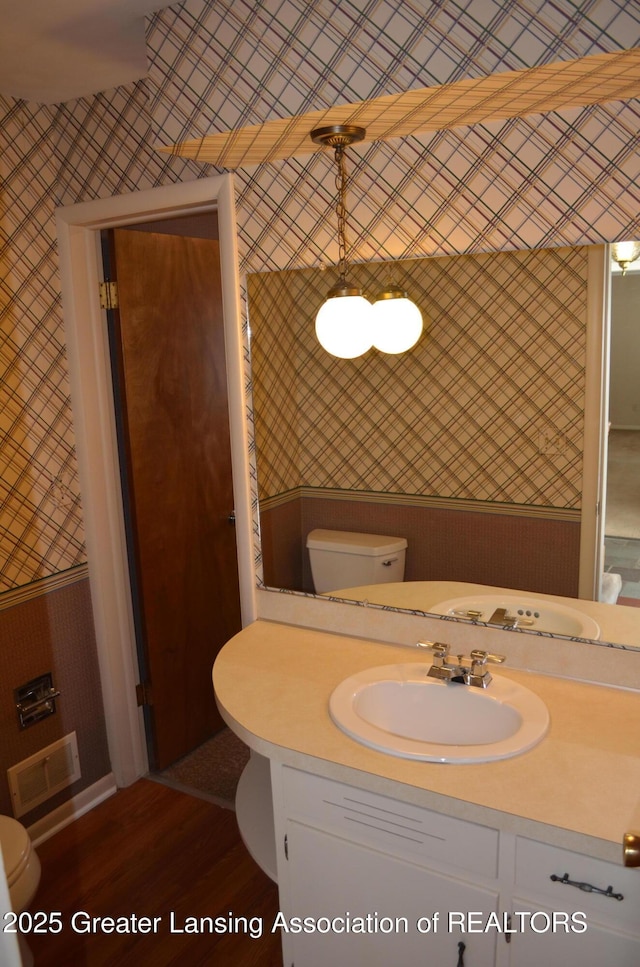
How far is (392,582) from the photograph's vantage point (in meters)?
2.00

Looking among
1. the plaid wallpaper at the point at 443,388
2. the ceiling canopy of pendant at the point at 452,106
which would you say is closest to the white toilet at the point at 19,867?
the plaid wallpaper at the point at 443,388

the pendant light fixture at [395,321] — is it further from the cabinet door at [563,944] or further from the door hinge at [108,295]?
the cabinet door at [563,944]

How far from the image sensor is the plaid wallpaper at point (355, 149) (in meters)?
1.42

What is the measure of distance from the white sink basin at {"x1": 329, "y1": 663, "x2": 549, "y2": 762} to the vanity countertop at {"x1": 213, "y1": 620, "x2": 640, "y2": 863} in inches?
1.2

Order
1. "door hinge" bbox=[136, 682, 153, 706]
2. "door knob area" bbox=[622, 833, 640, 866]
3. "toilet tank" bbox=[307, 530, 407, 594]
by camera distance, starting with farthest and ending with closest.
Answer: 1. "door hinge" bbox=[136, 682, 153, 706]
2. "toilet tank" bbox=[307, 530, 407, 594]
3. "door knob area" bbox=[622, 833, 640, 866]

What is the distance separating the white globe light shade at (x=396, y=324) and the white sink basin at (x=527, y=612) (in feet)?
2.13

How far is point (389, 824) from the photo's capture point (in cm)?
150

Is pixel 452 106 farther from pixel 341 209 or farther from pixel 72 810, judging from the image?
pixel 72 810

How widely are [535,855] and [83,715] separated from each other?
182 centimetres

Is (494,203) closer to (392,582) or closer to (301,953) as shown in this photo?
(392,582)

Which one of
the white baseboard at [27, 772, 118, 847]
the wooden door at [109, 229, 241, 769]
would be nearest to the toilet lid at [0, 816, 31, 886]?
the white baseboard at [27, 772, 118, 847]

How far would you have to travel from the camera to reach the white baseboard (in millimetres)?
2551

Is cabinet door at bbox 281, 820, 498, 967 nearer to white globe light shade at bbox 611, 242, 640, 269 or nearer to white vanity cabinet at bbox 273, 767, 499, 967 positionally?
white vanity cabinet at bbox 273, 767, 499, 967

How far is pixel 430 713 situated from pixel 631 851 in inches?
23.6
